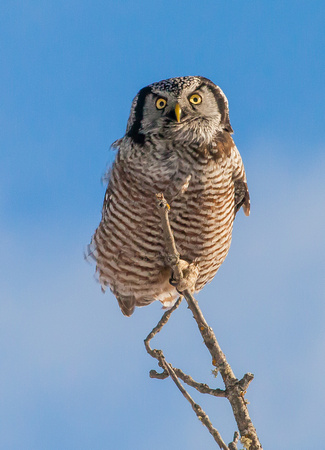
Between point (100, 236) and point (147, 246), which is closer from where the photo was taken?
point (147, 246)

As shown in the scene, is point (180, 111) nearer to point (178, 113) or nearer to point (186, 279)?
point (178, 113)

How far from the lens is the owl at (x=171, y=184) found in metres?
5.67

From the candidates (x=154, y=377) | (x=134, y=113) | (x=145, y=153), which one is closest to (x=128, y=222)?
(x=145, y=153)

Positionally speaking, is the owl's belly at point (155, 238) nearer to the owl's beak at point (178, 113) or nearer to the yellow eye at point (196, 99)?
the owl's beak at point (178, 113)

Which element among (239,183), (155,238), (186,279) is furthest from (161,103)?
(186,279)

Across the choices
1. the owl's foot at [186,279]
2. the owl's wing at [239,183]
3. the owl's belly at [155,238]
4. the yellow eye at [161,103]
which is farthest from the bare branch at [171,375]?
the yellow eye at [161,103]

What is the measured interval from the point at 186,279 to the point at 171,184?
3.17 ft

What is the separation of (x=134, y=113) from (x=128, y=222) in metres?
1.20

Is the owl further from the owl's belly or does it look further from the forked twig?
the forked twig

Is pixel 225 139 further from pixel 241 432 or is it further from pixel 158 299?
pixel 241 432

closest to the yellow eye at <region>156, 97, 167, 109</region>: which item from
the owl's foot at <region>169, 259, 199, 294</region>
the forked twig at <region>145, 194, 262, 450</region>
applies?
the owl's foot at <region>169, 259, 199, 294</region>

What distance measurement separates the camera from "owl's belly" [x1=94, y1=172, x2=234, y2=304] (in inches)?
225

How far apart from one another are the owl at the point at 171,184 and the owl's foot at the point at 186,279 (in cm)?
49

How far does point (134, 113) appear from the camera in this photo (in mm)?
6242
